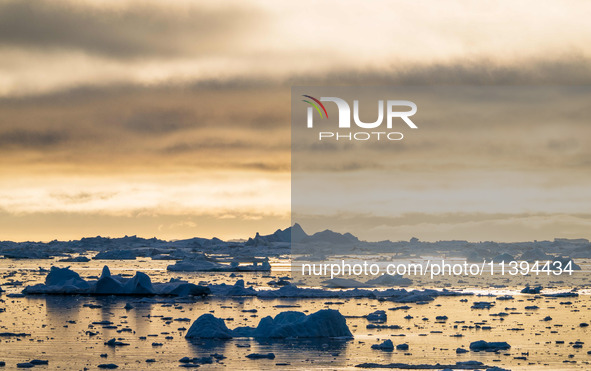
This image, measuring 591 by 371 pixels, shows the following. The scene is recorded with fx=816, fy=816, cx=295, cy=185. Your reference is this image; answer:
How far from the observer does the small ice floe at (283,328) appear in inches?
1041

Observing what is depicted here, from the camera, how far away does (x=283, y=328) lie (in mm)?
26734

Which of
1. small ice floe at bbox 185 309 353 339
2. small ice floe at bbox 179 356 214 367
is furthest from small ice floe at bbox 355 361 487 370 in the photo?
small ice floe at bbox 185 309 353 339

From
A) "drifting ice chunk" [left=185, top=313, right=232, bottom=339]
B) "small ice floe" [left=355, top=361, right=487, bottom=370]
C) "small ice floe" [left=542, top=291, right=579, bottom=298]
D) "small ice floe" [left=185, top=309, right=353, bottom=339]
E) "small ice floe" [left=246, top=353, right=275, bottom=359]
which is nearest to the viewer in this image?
"small ice floe" [left=355, top=361, right=487, bottom=370]

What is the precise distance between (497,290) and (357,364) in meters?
24.9

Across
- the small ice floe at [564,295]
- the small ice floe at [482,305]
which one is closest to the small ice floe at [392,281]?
the small ice floe at [564,295]

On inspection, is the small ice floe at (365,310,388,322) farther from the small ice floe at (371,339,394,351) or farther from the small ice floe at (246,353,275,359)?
the small ice floe at (246,353,275,359)

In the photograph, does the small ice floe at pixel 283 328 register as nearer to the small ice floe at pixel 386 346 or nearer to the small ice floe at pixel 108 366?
the small ice floe at pixel 386 346

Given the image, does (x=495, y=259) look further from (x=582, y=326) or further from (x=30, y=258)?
(x=30, y=258)

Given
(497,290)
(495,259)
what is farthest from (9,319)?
(495,259)

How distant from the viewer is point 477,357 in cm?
2316

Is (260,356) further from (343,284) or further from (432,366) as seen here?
(343,284)

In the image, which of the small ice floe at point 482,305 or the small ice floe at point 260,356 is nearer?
the small ice floe at point 260,356

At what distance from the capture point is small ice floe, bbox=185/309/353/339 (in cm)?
2645

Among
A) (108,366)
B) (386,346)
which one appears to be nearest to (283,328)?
(386,346)
